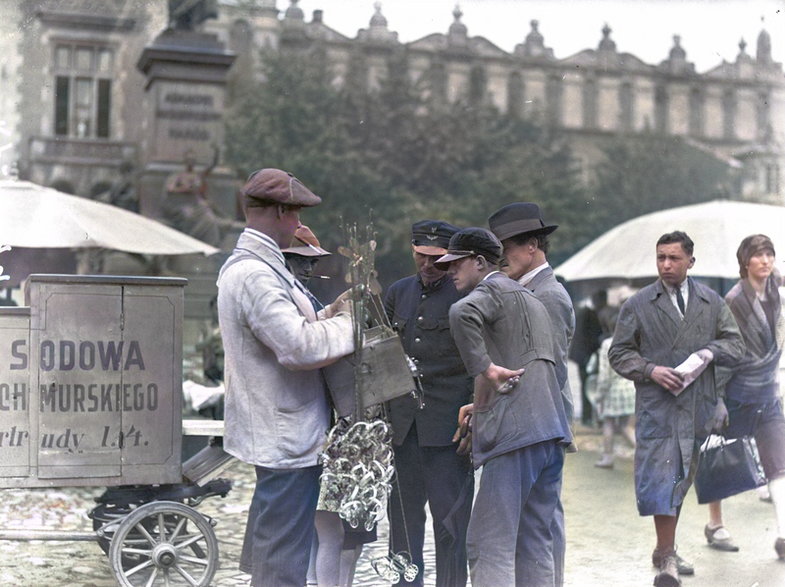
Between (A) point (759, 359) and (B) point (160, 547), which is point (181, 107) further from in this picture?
(B) point (160, 547)

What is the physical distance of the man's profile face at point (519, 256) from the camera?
4.74 metres

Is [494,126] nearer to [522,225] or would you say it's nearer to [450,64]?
[450,64]

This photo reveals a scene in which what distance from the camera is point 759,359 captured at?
20.9 ft

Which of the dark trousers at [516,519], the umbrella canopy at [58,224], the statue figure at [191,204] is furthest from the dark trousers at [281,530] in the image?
the statue figure at [191,204]

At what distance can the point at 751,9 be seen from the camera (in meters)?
7.73

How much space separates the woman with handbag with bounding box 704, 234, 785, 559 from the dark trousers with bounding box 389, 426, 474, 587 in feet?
7.60

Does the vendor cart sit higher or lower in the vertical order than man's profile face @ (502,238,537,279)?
lower

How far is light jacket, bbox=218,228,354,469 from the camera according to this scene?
11.7ft

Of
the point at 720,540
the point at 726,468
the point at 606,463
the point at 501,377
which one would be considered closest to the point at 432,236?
the point at 501,377

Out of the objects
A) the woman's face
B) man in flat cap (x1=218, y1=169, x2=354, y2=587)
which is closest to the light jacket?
man in flat cap (x1=218, y1=169, x2=354, y2=587)

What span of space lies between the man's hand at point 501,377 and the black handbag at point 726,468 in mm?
2570

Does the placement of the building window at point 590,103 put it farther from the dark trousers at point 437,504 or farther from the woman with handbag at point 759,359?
the dark trousers at point 437,504

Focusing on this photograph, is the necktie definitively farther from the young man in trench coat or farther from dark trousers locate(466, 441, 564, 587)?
dark trousers locate(466, 441, 564, 587)

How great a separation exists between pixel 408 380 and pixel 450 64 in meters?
16.5
